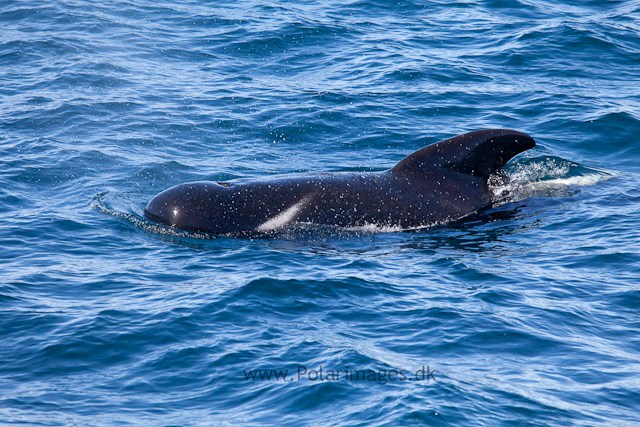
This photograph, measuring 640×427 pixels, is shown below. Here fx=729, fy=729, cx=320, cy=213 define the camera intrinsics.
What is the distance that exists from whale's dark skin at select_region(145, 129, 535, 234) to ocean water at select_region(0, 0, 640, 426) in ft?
0.92

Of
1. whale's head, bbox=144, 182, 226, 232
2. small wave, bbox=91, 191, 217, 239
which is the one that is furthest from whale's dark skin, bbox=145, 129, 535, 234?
small wave, bbox=91, 191, 217, 239

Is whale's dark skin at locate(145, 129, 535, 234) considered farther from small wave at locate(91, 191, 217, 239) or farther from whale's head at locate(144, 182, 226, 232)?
small wave at locate(91, 191, 217, 239)

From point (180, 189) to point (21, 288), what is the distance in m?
3.27

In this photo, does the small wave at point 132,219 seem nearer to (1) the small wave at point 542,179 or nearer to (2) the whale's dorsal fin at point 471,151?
(2) the whale's dorsal fin at point 471,151

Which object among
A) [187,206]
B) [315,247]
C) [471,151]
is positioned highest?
[471,151]

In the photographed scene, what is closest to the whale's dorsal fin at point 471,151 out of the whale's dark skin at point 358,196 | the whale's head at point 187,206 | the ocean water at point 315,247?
the whale's dark skin at point 358,196

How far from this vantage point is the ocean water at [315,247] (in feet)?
24.2

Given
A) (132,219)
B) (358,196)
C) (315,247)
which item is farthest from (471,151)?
(132,219)

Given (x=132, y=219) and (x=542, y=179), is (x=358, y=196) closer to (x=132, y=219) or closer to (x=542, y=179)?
(x=132, y=219)

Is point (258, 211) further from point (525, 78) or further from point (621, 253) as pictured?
point (525, 78)

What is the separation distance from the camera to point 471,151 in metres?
12.3

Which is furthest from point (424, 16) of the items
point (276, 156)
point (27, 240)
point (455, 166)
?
point (27, 240)

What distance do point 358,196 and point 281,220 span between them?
4.42 feet

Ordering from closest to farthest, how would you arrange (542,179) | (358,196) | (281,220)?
(281,220), (358,196), (542,179)
